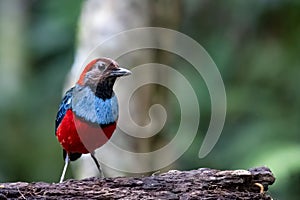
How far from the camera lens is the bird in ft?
11.1

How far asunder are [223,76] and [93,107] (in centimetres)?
435

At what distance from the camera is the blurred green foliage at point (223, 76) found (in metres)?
→ 7.10

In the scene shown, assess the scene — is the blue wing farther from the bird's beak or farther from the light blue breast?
the bird's beak

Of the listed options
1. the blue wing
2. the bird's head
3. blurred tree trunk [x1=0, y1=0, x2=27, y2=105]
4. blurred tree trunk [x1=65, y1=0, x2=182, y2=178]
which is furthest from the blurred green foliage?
the bird's head

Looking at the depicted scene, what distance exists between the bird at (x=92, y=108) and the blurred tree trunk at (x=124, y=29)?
1.77 m

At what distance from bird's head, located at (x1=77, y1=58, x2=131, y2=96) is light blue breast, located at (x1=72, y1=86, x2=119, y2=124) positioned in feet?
0.14

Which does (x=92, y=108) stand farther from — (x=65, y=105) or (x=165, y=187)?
(x=165, y=187)

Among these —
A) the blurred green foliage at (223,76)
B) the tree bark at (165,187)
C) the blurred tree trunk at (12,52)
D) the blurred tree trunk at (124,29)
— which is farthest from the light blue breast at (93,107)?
the blurred tree trunk at (12,52)

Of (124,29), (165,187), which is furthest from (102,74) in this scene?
(124,29)

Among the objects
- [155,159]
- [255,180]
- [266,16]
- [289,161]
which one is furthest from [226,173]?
[266,16]

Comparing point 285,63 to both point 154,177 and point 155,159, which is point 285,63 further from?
point 154,177

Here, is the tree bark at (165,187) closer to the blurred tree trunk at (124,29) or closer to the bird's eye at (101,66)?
the bird's eye at (101,66)

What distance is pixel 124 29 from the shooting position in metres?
5.46

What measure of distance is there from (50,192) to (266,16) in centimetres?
523
